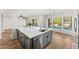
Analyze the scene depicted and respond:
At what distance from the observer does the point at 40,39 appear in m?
1.72

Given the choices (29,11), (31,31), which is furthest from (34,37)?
(29,11)

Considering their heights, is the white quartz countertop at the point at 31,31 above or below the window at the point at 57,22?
below

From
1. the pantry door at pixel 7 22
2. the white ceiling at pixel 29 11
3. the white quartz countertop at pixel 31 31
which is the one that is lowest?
the white quartz countertop at pixel 31 31

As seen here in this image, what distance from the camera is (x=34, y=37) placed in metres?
1.68

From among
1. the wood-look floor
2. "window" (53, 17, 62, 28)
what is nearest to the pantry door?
the wood-look floor

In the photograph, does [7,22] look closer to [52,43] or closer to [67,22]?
[52,43]

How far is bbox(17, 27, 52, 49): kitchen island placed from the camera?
5.46 feet

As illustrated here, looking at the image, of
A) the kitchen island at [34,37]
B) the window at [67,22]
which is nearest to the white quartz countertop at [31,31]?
the kitchen island at [34,37]

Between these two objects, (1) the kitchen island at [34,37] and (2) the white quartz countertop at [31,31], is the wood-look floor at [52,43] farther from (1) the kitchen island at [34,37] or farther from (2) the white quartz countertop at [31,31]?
(2) the white quartz countertop at [31,31]

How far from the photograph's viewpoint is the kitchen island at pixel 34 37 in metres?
1.67

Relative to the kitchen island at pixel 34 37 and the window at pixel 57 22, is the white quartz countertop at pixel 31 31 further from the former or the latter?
the window at pixel 57 22
